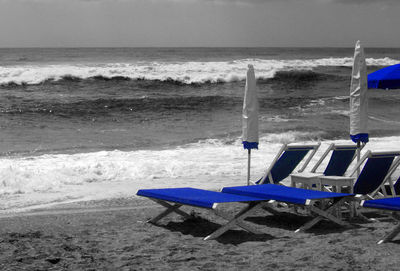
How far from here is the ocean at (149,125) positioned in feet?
31.0

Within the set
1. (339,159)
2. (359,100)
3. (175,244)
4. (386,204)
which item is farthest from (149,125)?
(386,204)

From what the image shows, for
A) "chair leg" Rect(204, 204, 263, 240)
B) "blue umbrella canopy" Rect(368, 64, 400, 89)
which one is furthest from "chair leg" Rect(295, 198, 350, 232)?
"blue umbrella canopy" Rect(368, 64, 400, 89)

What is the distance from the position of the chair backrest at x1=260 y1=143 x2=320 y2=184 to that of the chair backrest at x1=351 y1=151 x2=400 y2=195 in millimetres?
872

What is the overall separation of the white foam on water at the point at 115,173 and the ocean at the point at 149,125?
0.06 ft

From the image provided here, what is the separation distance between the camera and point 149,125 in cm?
1978

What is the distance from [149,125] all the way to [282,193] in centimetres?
1385

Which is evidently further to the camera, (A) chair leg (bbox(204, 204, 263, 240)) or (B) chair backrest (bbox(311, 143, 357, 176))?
(B) chair backrest (bbox(311, 143, 357, 176))

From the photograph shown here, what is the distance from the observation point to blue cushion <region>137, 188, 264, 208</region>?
571 cm

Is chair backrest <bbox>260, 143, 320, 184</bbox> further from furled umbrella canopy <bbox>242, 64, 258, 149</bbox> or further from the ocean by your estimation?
the ocean

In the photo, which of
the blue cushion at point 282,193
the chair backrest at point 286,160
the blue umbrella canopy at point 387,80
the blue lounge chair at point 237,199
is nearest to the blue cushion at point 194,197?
the blue lounge chair at point 237,199

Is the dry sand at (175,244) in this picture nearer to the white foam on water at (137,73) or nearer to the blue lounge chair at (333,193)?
the blue lounge chair at (333,193)

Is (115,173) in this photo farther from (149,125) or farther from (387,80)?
(149,125)

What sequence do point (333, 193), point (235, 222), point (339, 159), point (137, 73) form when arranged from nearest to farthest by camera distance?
point (235, 222) < point (333, 193) < point (339, 159) < point (137, 73)

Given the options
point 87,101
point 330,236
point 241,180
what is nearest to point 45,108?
point 87,101
